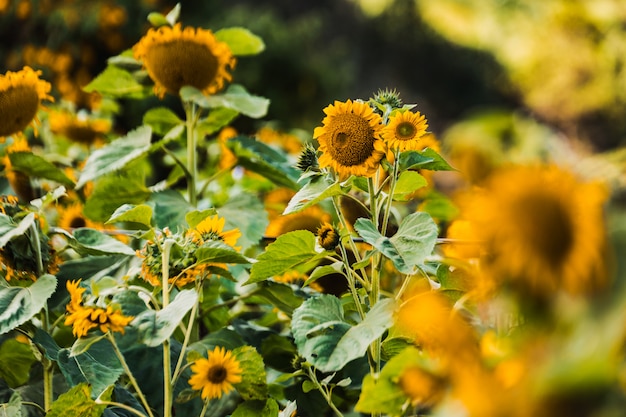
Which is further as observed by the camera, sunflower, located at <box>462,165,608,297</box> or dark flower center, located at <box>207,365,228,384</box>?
dark flower center, located at <box>207,365,228,384</box>

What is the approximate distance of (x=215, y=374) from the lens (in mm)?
662

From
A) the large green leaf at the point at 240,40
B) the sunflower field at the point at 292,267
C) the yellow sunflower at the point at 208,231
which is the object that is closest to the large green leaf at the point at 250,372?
the sunflower field at the point at 292,267

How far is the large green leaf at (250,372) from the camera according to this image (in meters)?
0.70

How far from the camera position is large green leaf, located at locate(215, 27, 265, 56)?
1.14 metres

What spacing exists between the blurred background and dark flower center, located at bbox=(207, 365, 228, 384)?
9.47ft

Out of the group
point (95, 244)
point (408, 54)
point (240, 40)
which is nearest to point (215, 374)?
point (95, 244)

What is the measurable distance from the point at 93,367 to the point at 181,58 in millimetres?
502

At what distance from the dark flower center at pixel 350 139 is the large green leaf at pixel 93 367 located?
33 centimetres

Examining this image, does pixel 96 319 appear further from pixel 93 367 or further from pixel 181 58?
pixel 181 58

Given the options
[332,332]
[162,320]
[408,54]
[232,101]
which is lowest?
[162,320]

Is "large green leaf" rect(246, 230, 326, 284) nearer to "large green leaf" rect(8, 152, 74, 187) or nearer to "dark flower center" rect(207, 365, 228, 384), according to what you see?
"dark flower center" rect(207, 365, 228, 384)

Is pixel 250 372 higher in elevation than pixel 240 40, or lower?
lower

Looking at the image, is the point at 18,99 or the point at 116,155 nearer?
the point at 18,99

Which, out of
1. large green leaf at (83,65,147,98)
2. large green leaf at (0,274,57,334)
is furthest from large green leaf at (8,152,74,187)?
large green leaf at (0,274,57,334)
